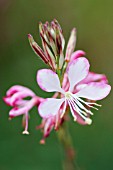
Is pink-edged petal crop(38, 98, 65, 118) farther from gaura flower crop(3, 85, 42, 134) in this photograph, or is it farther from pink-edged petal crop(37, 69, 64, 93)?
gaura flower crop(3, 85, 42, 134)

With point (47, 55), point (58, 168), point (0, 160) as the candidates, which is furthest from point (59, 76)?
point (0, 160)

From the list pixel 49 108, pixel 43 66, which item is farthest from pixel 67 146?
pixel 43 66

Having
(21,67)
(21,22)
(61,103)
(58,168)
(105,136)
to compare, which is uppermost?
(21,22)

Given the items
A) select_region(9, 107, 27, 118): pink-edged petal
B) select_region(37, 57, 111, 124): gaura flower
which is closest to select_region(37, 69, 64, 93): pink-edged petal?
select_region(37, 57, 111, 124): gaura flower

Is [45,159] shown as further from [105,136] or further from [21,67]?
[21,67]

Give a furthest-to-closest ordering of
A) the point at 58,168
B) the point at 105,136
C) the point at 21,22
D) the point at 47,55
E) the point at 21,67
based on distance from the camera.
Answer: the point at 21,22
the point at 21,67
the point at 105,136
the point at 58,168
the point at 47,55

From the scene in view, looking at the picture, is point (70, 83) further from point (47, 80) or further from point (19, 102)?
point (19, 102)

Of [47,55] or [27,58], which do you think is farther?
→ [27,58]
